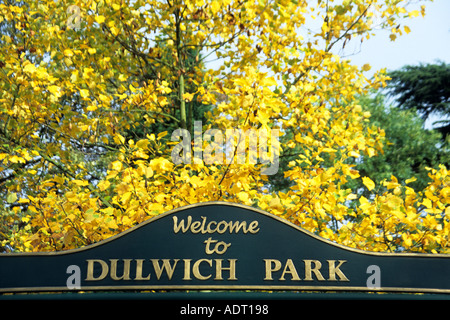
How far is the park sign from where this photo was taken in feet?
9.82

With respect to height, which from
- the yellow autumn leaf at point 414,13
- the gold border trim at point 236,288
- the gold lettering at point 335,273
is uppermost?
the yellow autumn leaf at point 414,13

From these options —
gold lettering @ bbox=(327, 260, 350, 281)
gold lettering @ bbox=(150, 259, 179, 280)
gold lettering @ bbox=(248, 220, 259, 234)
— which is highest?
gold lettering @ bbox=(248, 220, 259, 234)

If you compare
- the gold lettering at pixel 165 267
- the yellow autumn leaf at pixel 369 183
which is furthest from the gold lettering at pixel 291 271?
the yellow autumn leaf at pixel 369 183

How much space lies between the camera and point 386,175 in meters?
16.0

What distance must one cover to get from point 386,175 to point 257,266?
14.0 metres

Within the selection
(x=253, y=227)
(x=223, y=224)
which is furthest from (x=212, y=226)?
(x=253, y=227)

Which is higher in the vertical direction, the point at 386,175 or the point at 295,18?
the point at 386,175

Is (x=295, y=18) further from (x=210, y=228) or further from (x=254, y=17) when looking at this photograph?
(x=210, y=228)

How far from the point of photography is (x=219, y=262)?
3.02 meters

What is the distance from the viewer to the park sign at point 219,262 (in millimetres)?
2994

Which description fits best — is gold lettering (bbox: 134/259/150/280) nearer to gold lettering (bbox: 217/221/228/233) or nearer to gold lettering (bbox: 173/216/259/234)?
gold lettering (bbox: 173/216/259/234)

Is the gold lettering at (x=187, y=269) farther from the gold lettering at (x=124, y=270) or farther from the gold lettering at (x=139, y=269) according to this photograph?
the gold lettering at (x=124, y=270)

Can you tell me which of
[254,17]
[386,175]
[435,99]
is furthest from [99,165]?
[435,99]

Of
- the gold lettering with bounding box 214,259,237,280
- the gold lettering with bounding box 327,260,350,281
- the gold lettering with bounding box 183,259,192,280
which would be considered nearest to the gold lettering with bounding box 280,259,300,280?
the gold lettering with bounding box 327,260,350,281
